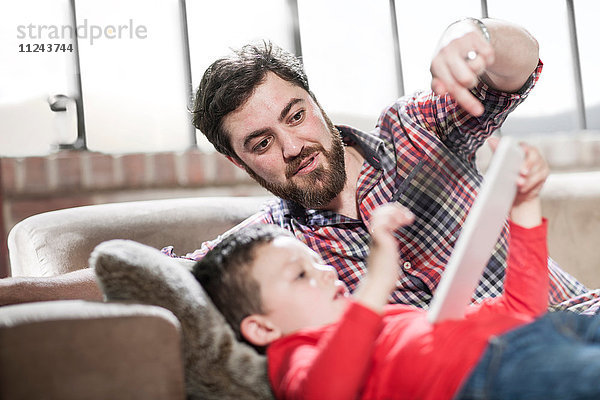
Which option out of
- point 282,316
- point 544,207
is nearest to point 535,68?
point 544,207

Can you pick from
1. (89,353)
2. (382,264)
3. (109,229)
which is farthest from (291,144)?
(89,353)

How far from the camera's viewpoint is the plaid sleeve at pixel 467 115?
149cm

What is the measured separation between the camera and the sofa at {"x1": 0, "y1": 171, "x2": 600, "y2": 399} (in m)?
0.84

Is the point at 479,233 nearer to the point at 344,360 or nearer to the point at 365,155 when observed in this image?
the point at 344,360

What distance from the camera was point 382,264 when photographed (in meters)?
0.92

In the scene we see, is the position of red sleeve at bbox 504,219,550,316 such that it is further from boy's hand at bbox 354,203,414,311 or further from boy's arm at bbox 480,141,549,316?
boy's hand at bbox 354,203,414,311

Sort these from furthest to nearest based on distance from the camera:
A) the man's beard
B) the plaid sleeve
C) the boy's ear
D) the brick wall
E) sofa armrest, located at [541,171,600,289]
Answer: the brick wall, sofa armrest, located at [541,171,600,289], the man's beard, the plaid sleeve, the boy's ear

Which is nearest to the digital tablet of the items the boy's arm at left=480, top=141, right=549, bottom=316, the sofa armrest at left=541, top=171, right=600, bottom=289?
the boy's arm at left=480, top=141, right=549, bottom=316

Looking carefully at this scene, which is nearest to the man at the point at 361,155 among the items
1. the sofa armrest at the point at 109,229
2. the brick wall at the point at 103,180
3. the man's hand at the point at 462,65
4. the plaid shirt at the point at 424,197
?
the plaid shirt at the point at 424,197

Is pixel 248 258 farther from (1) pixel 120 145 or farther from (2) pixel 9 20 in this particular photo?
(2) pixel 9 20

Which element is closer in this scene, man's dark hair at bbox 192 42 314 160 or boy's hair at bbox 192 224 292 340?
boy's hair at bbox 192 224 292 340

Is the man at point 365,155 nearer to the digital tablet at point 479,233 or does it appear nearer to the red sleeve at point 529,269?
the red sleeve at point 529,269

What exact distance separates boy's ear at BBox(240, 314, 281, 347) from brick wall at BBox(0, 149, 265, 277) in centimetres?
200

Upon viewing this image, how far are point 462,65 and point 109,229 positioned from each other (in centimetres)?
114
